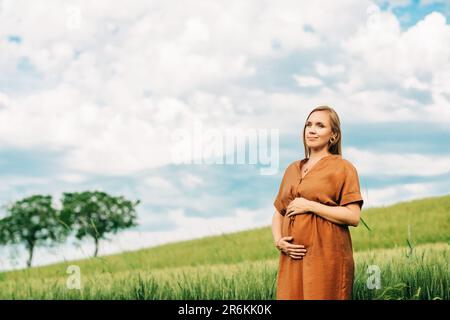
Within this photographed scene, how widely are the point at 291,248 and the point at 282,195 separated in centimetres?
36

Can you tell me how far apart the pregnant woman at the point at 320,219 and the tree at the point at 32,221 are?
1020 inches

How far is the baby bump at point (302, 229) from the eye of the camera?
134 inches

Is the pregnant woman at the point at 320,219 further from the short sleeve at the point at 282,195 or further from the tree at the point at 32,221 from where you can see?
the tree at the point at 32,221

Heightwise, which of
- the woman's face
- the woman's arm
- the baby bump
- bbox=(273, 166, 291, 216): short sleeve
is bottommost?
the baby bump

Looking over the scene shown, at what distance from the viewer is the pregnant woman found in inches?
132

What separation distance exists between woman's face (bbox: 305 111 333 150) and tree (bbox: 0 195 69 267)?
26030 mm

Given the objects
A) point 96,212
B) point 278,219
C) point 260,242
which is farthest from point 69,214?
point 278,219

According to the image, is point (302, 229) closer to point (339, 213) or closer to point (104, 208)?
point (339, 213)

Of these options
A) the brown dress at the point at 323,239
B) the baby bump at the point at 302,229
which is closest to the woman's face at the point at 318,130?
the brown dress at the point at 323,239

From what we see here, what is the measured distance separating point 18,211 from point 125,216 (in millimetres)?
5893

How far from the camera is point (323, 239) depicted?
337 cm

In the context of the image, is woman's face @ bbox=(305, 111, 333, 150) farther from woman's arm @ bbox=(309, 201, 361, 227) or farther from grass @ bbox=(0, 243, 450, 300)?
grass @ bbox=(0, 243, 450, 300)

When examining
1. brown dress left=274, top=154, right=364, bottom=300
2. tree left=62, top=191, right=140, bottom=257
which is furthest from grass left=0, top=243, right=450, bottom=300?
tree left=62, top=191, right=140, bottom=257

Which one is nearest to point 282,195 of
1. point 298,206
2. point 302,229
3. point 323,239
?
point 298,206
